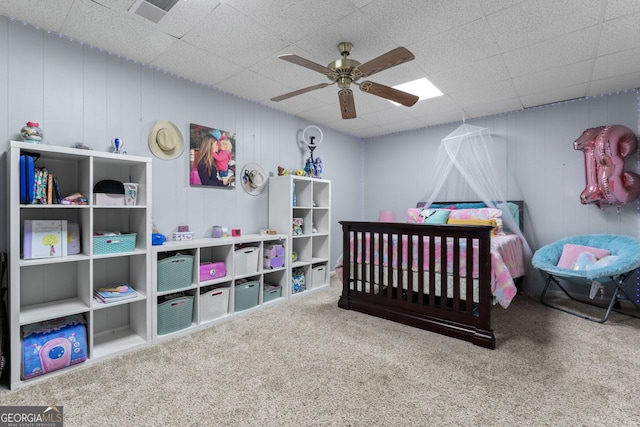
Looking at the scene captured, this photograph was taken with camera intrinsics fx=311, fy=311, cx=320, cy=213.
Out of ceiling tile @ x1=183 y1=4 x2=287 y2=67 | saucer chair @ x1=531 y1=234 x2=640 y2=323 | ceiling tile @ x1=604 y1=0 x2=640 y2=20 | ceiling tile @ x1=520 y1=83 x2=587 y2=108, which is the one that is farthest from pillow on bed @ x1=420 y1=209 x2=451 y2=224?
ceiling tile @ x1=183 y1=4 x2=287 y2=67

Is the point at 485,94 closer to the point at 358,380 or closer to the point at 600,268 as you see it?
the point at 600,268

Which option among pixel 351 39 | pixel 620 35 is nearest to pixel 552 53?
pixel 620 35

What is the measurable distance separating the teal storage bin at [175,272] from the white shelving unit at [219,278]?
2 centimetres

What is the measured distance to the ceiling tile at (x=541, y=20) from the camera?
6.56 feet

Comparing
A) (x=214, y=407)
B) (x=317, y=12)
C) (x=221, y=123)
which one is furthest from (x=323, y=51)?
(x=214, y=407)

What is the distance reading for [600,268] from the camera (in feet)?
9.28

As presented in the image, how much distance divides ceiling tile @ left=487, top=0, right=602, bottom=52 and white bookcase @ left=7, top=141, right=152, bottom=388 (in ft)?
9.29

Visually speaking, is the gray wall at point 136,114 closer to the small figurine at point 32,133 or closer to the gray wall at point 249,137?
the gray wall at point 249,137

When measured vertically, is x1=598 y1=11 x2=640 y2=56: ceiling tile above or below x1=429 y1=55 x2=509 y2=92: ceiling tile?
below

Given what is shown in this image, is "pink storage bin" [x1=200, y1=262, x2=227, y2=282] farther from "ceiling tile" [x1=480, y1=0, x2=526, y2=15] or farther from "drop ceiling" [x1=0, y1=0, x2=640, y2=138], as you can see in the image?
"ceiling tile" [x1=480, y1=0, x2=526, y2=15]

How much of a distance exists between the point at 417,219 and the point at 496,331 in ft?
6.24

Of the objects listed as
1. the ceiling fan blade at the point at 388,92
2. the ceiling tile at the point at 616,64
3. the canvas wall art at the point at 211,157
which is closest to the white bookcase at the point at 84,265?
the canvas wall art at the point at 211,157

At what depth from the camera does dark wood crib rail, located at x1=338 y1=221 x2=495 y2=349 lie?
2467 millimetres

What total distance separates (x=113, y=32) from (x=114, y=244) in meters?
1.58
